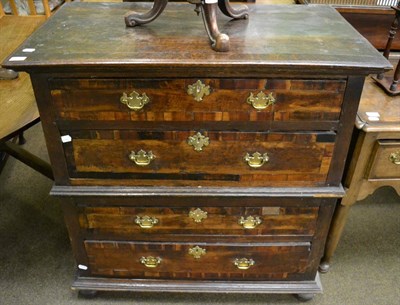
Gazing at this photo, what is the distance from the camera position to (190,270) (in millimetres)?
1505

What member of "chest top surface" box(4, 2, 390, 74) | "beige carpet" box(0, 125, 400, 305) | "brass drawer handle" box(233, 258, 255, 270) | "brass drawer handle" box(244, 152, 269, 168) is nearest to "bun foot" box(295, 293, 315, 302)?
"beige carpet" box(0, 125, 400, 305)

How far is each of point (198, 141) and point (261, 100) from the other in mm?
230

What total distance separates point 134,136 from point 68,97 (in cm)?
22

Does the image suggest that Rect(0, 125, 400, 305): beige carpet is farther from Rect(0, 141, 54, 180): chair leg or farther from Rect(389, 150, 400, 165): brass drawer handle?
Rect(389, 150, 400, 165): brass drawer handle

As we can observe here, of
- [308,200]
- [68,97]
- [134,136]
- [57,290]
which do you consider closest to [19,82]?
[68,97]

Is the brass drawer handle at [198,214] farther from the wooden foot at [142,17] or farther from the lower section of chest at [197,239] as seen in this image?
the wooden foot at [142,17]

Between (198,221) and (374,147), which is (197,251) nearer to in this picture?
(198,221)

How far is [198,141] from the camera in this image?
1.18 m

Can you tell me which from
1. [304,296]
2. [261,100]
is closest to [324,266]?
[304,296]

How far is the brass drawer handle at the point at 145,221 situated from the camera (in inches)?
53.7

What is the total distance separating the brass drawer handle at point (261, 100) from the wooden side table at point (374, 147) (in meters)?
0.37

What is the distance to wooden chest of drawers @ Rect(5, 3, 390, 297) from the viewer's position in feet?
3.51

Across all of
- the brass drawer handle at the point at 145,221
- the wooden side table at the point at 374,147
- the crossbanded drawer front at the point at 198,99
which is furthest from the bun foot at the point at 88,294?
the wooden side table at the point at 374,147

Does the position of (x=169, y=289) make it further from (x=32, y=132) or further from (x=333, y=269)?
(x=32, y=132)
